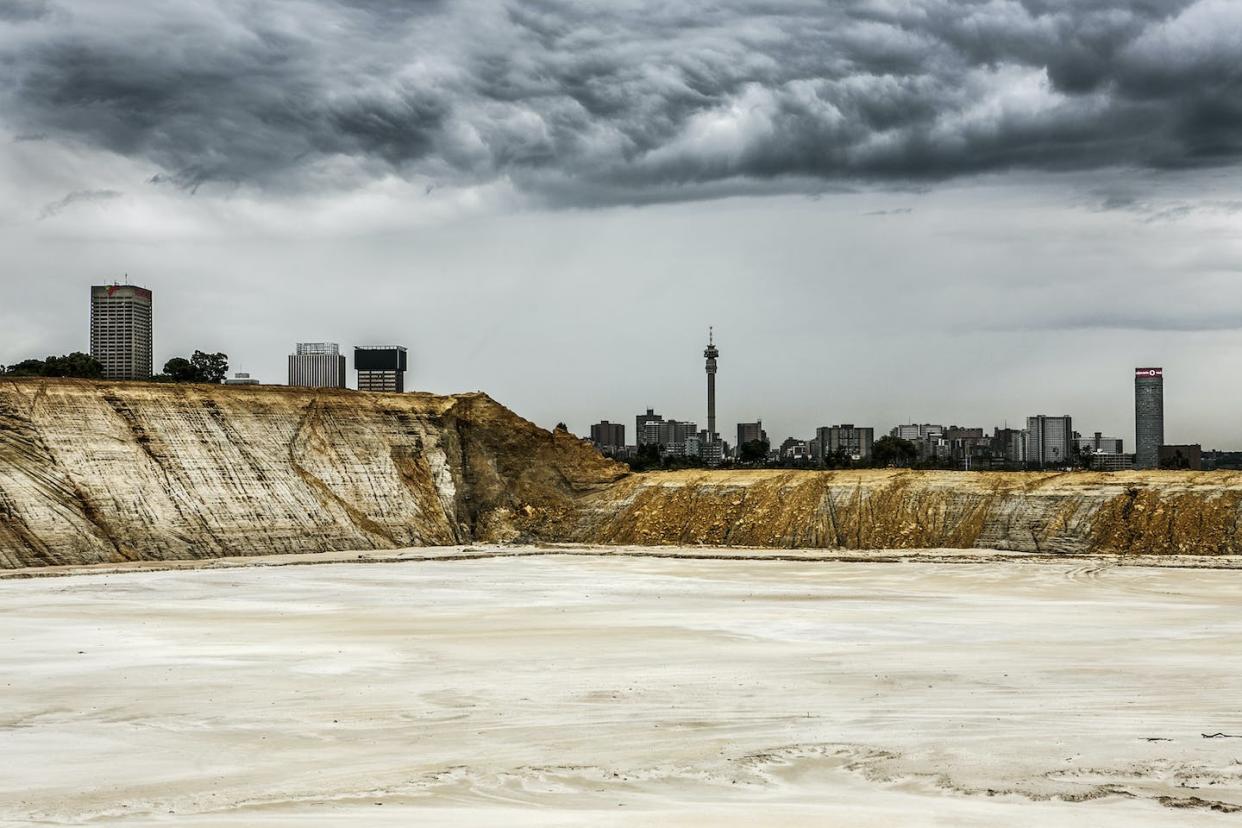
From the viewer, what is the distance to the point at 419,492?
6378 centimetres

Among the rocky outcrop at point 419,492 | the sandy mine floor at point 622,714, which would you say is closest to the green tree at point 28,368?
the rocky outcrop at point 419,492

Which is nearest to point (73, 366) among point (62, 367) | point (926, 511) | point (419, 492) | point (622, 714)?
point (62, 367)

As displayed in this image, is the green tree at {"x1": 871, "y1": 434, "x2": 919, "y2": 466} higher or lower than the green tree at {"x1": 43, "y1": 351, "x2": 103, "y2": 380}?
above

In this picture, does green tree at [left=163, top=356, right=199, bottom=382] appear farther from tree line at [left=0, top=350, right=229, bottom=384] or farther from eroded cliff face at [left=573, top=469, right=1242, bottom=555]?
eroded cliff face at [left=573, top=469, right=1242, bottom=555]

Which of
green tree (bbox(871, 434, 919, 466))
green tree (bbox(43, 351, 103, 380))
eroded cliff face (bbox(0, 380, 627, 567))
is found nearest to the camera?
eroded cliff face (bbox(0, 380, 627, 567))

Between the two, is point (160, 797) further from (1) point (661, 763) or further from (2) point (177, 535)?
(2) point (177, 535)

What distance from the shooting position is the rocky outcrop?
50562 millimetres

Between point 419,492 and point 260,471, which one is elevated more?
point 260,471

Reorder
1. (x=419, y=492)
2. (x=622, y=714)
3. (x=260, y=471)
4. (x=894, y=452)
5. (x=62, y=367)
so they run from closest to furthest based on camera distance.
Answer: (x=622, y=714) → (x=260, y=471) → (x=419, y=492) → (x=62, y=367) → (x=894, y=452)

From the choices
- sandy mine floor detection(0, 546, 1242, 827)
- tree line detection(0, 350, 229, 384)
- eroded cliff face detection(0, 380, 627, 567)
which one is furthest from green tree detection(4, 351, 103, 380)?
sandy mine floor detection(0, 546, 1242, 827)

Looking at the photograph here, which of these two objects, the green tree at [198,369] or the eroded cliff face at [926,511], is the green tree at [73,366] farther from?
the eroded cliff face at [926,511]

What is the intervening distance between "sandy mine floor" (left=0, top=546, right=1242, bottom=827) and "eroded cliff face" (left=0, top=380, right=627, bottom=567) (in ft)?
60.0

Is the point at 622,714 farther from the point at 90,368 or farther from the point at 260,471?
the point at 90,368

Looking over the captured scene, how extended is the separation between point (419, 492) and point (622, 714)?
48.4 meters
